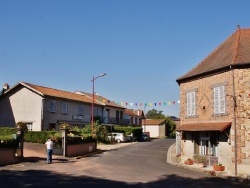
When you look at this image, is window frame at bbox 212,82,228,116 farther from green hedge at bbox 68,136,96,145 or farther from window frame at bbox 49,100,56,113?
window frame at bbox 49,100,56,113

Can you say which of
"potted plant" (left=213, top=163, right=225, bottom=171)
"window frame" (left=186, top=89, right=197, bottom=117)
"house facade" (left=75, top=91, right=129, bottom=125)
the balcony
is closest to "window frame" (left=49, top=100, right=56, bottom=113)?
"house facade" (left=75, top=91, right=129, bottom=125)

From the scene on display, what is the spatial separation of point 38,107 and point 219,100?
23.0 metres

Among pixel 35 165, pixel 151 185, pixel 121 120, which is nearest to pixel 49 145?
pixel 35 165

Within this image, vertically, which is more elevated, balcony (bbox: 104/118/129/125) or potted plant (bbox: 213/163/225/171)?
balcony (bbox: 104/118/129/125)

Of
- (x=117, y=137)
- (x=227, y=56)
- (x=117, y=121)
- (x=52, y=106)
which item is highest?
(x=227, y=56)

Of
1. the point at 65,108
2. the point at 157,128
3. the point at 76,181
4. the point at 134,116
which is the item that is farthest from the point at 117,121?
the point at 76,181

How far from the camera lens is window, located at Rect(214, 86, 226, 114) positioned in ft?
75.8

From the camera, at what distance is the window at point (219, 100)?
910 inches

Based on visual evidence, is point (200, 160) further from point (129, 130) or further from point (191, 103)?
point (129, 130)

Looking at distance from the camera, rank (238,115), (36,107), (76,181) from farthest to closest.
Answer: (36,107)
(238,115)
(76,181)

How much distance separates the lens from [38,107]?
130ft

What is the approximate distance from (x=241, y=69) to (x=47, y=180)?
45.3 ft

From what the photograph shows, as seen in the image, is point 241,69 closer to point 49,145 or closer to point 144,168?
point 144,168

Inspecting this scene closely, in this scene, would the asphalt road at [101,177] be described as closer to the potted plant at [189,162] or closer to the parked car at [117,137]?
the potted plant at [189,162]
